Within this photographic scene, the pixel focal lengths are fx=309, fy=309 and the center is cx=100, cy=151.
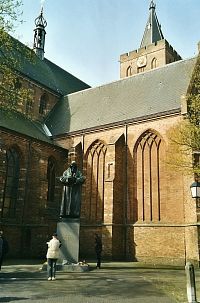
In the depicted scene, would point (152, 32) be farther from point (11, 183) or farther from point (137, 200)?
point (11, 183)

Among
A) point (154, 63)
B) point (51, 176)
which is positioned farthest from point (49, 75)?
point (154, 63)

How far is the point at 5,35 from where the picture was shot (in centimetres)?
1340

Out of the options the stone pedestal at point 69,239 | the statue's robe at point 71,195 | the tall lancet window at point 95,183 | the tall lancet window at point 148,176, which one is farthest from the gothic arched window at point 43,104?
the stone pedestal at point 69,239

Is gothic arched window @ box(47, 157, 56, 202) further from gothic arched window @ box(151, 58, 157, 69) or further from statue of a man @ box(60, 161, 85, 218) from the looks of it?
gothic arched window @ box(151, 58, 157, 69)

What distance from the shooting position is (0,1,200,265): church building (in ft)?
66.0

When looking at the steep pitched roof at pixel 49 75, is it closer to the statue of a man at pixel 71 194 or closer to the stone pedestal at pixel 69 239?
the statue of a man at pixel 71 194

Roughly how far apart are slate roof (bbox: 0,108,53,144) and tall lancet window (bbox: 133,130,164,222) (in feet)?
25.7

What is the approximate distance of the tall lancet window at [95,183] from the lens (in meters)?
23.4

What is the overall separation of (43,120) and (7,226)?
11.7 meters

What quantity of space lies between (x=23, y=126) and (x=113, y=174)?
844cm

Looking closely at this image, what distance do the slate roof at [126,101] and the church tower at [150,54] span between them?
11.4 m

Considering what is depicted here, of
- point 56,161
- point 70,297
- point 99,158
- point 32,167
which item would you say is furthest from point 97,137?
point 70,297

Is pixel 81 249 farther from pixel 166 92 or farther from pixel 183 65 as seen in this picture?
pixel 183 65

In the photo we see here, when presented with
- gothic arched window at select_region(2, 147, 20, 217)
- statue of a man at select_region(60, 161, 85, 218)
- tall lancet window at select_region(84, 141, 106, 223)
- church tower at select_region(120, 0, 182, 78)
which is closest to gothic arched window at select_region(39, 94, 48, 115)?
tall lancet window at select_region(84, 141, 106, 223)
